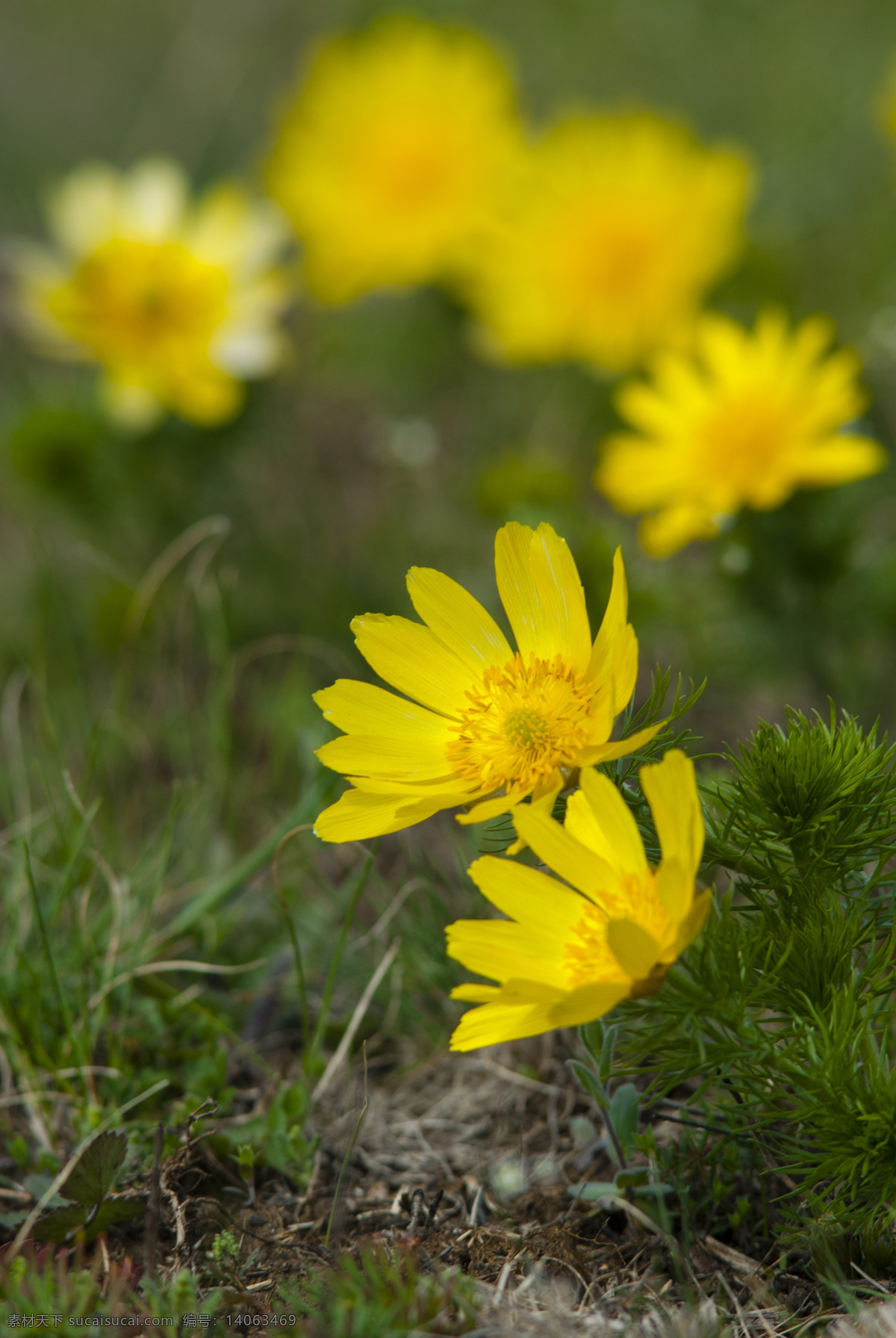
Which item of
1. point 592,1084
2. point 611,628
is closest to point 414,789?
point 611,628

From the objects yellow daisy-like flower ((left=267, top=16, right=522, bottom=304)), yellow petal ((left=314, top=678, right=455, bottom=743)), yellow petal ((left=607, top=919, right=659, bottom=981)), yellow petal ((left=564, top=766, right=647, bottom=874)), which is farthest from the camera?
yellow daisy-like flower ((left=267, top=16, right=522, bottom=304))

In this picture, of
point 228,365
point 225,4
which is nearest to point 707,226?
point 228,365

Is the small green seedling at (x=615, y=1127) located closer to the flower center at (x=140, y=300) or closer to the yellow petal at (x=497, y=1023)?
the yellow petal at (x=497, y=1023)

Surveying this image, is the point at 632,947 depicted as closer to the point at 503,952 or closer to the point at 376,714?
the point at 503,952

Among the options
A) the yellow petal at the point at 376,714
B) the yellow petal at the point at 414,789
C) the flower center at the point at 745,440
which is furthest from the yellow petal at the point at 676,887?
the flower center at the point at 745,440

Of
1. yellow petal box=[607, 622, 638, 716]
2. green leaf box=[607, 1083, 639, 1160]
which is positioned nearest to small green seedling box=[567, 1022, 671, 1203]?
green leaf box=[607, 1083, 639, 1160]

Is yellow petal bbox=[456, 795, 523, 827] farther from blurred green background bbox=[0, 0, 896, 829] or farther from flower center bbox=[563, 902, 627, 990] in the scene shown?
blurred green background bbox=[0, 0, 896, 829]
